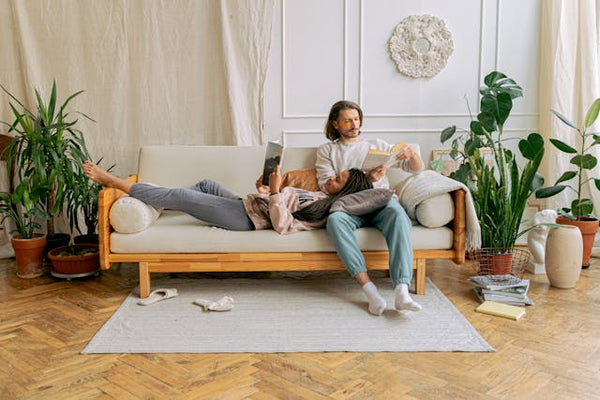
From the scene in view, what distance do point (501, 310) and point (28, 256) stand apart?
2550 millimetres

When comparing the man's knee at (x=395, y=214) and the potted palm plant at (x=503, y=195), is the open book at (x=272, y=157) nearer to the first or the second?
the man's knee at (x=395, y=214)

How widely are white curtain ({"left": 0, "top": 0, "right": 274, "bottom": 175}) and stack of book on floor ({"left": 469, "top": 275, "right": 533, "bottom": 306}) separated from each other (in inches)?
70.6

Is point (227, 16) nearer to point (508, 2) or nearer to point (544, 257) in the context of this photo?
point (508, 2)

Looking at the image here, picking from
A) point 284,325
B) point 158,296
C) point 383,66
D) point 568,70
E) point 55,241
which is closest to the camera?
point 284,325

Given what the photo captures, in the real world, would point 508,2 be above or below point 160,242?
above

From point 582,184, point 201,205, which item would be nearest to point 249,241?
point 201,205

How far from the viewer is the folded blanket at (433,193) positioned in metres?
2.68

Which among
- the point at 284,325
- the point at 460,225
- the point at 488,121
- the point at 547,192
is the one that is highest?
the point at 488,121

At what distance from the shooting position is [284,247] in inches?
107

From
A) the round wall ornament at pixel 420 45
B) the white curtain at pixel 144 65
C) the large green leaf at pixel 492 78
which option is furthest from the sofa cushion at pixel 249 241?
the round wall ornament at pixel 420 45

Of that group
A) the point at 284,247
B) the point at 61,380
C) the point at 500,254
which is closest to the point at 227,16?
the point at 284,247

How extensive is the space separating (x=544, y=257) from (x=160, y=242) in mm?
2077

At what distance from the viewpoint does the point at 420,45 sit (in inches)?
150

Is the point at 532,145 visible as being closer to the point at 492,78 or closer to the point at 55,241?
the point at 492,78
